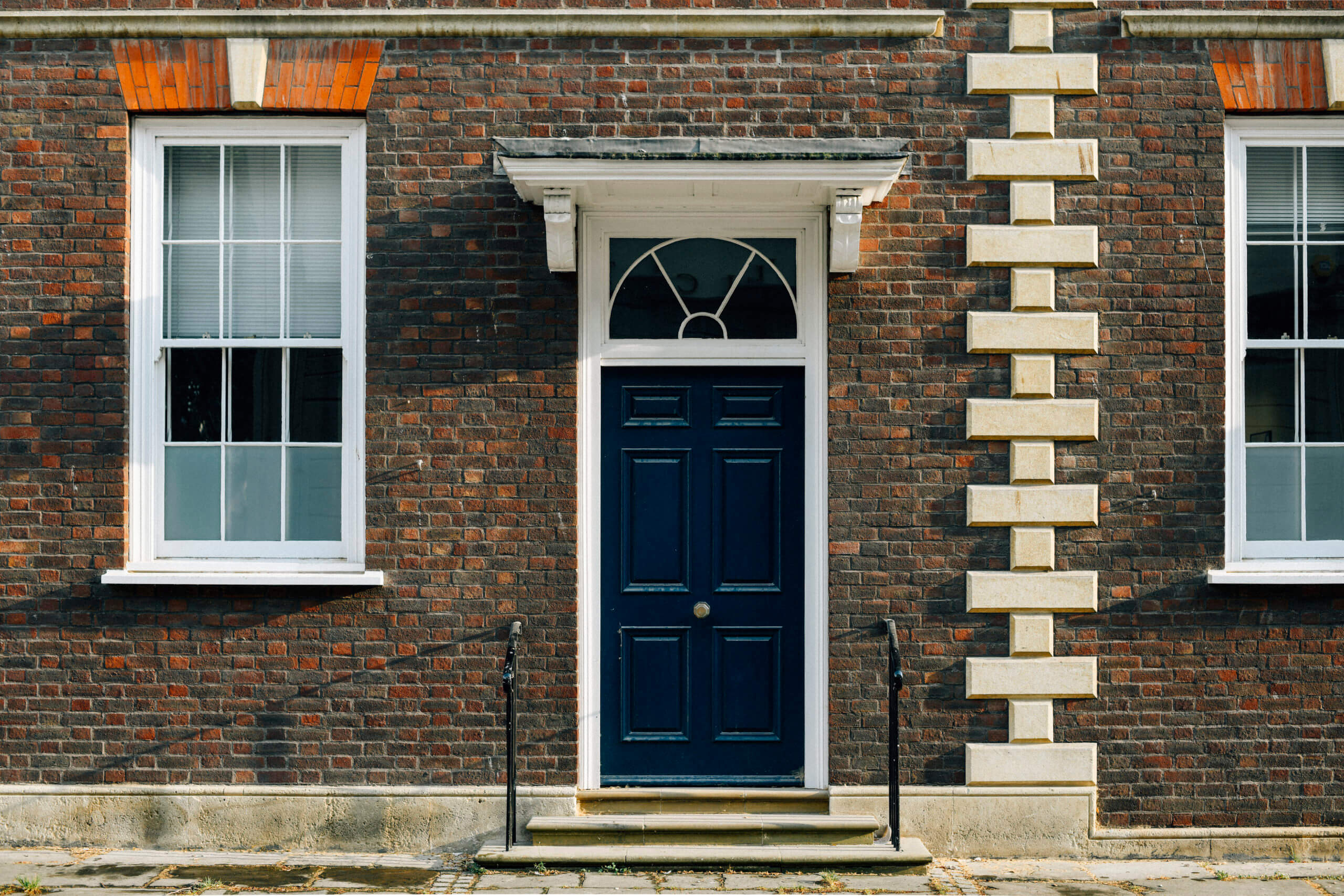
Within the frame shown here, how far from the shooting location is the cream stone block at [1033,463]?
5902mm

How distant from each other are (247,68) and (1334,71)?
5781mm

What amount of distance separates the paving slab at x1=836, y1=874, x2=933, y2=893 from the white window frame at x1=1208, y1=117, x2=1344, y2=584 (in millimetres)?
2397

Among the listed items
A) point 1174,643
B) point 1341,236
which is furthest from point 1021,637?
point 1341,236

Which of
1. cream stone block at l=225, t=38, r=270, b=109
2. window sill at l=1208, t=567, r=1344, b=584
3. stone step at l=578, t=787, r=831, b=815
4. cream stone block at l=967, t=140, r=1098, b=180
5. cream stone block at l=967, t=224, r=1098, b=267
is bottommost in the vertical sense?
stone step at l=578, t=787, r=831, b=815

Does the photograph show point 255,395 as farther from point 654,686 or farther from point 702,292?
point 654,686

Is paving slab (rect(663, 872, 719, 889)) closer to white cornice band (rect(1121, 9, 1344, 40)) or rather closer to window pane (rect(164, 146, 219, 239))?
window pane (rect(164, 146, 219, 239))

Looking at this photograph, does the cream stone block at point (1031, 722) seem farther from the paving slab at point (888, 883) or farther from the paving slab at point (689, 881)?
the paving slab at point (689, 881)

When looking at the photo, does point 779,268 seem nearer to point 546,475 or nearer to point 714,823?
point 546,475

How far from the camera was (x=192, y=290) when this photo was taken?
20.0 ft

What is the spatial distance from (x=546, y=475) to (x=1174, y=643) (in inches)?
137

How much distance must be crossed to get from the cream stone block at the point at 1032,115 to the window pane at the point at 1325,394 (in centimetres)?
197

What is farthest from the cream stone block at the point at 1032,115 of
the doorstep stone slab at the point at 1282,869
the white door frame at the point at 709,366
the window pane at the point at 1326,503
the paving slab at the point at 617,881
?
the paving slab at the point at 617,881

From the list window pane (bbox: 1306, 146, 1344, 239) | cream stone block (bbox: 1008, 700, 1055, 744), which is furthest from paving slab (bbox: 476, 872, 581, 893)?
window pane (bbox: 1306, 146, 1344, 239)

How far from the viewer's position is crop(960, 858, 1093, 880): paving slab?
220 inches
